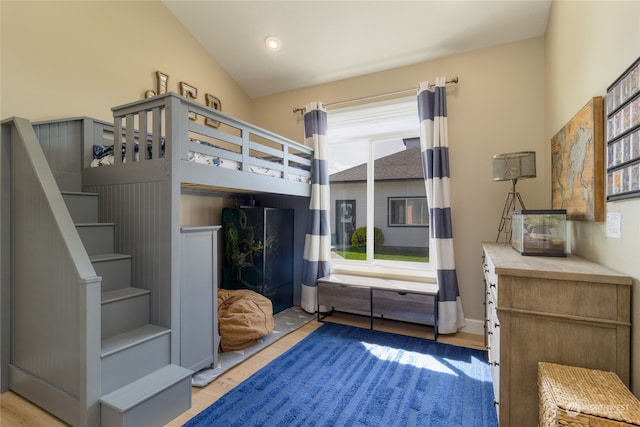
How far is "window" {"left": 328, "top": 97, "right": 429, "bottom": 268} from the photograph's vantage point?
131 inches

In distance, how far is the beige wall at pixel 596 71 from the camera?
3.87 ft

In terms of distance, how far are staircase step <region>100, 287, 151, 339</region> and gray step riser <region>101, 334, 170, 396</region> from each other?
21cm

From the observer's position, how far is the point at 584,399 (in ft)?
3.32

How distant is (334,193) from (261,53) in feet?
5.80

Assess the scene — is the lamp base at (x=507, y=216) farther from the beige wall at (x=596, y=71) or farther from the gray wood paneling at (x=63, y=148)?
the gray wood paneling at (x=63, y=148)

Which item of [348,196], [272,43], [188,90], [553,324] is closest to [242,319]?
[348,196]

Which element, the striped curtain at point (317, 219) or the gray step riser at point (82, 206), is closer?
the gray step riser at point (82, 206)

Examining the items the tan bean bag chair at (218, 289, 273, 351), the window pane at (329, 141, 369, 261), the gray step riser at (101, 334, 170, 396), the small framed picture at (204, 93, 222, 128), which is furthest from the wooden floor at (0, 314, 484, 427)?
the small framed picture at (204, 93, 222, 128)

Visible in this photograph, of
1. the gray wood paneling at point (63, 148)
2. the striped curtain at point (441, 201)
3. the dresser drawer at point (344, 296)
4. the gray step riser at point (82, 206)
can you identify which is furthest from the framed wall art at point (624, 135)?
the gray wood paneling at point (63, 148)

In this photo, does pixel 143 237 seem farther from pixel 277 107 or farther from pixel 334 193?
pixel 277 107

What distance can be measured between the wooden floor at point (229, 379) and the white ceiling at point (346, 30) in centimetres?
270

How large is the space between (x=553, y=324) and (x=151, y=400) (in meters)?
1.95

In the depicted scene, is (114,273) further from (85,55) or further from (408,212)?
(408,212)

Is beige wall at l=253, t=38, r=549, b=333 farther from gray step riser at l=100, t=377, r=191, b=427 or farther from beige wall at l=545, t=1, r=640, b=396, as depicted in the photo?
gray step riser at l=100, t=377, r=191, b=427
